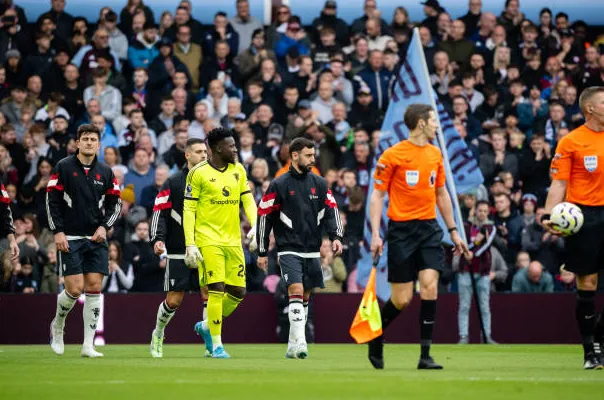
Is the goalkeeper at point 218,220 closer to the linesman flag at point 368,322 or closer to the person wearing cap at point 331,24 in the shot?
the linesman flag at point 368,322

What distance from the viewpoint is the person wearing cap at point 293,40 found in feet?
84.4

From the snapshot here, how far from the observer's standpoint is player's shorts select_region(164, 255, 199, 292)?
15.7m

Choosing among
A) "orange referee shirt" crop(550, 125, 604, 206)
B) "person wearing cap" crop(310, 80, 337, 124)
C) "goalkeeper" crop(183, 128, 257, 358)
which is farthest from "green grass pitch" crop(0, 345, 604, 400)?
"person wearing cap" crop(310, 80, 337, 124)

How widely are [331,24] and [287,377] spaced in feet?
52.7

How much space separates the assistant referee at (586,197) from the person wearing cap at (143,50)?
1400cm

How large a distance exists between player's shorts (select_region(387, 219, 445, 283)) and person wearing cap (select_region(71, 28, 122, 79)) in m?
13.3

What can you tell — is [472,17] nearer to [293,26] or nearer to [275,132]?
[293,26]

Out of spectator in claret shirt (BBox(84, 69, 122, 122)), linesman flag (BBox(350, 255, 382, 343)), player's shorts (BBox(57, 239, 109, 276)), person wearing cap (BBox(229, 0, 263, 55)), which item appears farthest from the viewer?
person wearing cap (BBox(229, 0, 263, 55))

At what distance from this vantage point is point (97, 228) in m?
15.3

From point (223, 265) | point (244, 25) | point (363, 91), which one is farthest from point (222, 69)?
point (223, 265)

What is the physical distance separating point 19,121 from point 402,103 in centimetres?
721

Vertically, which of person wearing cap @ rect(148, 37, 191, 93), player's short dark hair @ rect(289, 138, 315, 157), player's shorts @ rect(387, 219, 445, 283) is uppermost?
person wearing cap @ rect(148, 37, 191, 93)

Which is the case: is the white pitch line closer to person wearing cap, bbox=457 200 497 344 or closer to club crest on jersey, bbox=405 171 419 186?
club crest on jersey, bbox=405 171 419 186

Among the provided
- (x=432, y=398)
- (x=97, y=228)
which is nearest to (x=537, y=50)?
(x=97, y=228)
